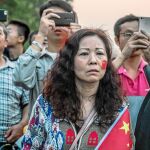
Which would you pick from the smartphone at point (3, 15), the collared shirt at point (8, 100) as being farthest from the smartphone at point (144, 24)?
the collared shirt at point (8, 100)

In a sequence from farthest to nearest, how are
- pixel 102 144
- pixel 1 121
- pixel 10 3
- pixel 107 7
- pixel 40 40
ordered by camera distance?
pixel 10 3, pixel 107 7, pixel 1 121, pixel 40 40, pixel 102 144

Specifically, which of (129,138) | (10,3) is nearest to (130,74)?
(129,138)

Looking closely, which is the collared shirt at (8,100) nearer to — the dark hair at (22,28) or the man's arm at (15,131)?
the man's arm at (15,131)

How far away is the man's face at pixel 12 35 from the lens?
8587 mm

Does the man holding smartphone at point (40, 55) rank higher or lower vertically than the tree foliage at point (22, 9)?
higher

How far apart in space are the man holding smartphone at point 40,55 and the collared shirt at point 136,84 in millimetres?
530

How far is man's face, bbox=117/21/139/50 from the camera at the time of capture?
5449mm

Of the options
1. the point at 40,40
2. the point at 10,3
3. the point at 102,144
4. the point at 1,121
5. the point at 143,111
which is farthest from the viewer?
the point at 10,3

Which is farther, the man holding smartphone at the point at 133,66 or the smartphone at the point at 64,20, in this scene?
the smartphone at the point at 64,20

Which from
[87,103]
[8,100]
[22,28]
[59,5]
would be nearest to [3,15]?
[59,5]

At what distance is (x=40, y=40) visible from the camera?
5.16m

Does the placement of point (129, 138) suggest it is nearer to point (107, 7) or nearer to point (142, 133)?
point (142, 133)

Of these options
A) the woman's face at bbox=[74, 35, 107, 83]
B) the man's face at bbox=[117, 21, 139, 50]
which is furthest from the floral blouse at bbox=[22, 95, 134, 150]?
the man's face at bbox=[117, 21, 139, 50]

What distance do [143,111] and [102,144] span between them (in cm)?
48
